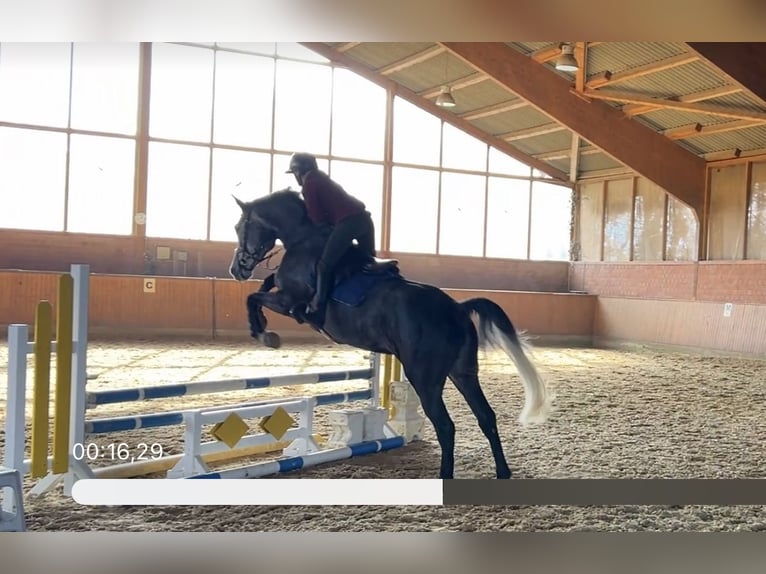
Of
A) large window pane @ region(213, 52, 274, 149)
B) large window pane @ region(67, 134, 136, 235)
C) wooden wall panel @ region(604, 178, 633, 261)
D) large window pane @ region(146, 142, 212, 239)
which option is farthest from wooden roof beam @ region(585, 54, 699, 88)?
large window pane @ region(67, 134, 136, 235)

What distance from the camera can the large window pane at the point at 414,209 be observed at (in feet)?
21.2

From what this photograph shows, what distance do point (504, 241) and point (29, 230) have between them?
462 centimetres

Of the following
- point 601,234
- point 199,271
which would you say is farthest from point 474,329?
point 601,234

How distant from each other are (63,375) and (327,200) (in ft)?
4.26

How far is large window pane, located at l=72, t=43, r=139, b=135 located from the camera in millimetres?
8125

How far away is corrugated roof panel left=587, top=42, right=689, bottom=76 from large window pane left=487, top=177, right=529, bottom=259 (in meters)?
2.06

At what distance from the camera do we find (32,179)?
7246mm

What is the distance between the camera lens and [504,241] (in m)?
6.36

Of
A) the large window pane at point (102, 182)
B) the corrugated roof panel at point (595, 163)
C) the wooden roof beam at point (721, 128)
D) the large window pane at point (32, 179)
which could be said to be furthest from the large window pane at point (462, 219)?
the wooden roof beam at point (721, 128)

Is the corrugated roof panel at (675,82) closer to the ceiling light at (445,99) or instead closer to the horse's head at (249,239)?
the ceiling light at (445,99)

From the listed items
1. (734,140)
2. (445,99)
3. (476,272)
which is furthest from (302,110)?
(734,140)

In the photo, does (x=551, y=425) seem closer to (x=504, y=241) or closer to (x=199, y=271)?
(x=504, y=241)

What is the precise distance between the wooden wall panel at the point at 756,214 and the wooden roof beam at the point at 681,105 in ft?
5.75
